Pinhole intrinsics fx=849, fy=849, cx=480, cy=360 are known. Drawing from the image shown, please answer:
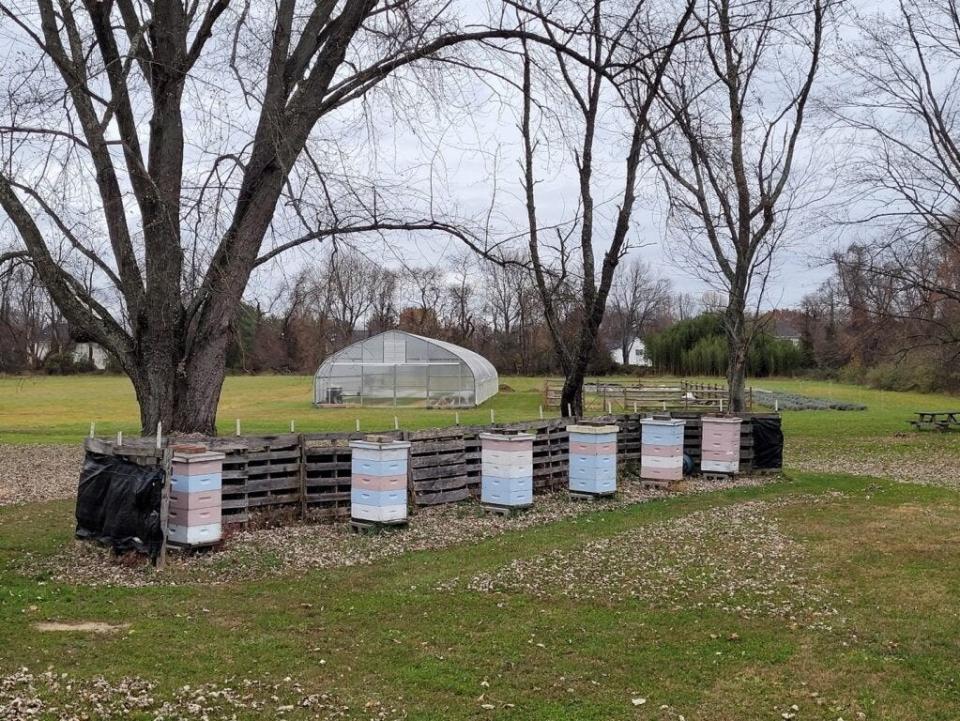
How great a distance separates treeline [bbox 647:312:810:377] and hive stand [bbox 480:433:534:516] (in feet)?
192

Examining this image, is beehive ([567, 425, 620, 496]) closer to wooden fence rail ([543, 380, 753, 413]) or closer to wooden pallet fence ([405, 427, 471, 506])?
wooden pallet fence ([405, 427, 471, 506])

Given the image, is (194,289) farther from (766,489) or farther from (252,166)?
(766,489)

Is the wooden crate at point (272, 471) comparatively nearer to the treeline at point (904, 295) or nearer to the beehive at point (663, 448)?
the beehive at point (663, 448)

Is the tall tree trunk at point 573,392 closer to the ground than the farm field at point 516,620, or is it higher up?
higher up

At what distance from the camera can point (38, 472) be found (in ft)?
58.4

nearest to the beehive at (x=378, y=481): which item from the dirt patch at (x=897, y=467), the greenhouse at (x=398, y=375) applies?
the dirt patch at (x=897, y=467)

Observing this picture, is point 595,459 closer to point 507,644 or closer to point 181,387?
point 181,387

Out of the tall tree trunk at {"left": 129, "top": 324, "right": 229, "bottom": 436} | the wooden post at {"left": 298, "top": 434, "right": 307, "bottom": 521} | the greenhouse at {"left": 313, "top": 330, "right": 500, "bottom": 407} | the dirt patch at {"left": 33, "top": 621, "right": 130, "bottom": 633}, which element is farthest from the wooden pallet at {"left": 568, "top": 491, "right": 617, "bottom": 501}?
the greenhouse at {"left": 313, "top": 330, "right": 500, "bottom": 407}

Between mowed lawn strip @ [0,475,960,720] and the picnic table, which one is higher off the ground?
the picnic table

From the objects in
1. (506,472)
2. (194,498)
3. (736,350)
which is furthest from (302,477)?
(736,350)

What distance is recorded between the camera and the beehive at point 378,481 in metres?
10.8

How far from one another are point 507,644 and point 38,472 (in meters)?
14.8

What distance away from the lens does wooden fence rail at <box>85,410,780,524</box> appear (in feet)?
35.7

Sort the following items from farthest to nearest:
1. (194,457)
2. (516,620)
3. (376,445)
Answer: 1. (376,445)
2. (194,457)
3. (516,620)
